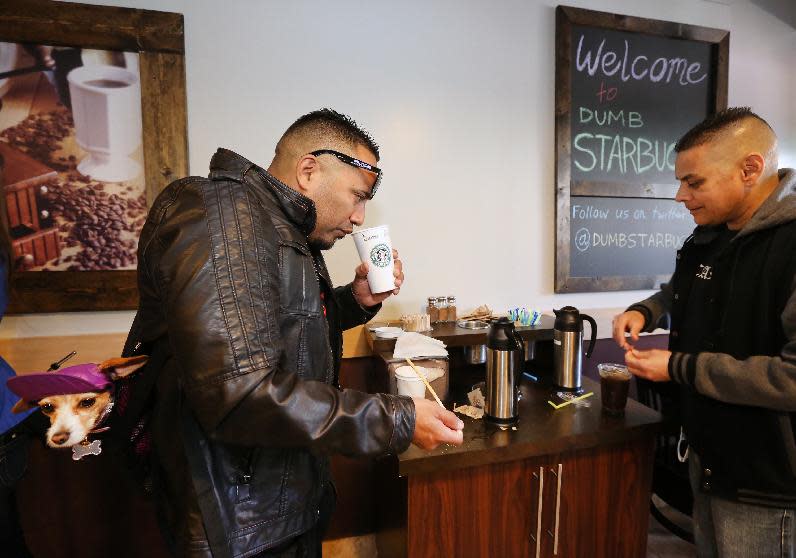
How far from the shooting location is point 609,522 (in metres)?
1.44

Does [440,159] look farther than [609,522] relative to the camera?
Yes

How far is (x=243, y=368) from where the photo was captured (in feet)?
2.34

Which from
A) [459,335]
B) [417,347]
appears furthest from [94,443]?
[459,335]

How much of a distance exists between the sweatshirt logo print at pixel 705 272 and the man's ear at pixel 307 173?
121cm

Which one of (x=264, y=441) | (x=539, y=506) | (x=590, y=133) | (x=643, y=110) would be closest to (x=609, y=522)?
(x=539, y=506)

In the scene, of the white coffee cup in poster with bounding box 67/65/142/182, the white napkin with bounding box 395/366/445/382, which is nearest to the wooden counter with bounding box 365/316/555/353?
the white napkin with bounding box 395/366/445/382

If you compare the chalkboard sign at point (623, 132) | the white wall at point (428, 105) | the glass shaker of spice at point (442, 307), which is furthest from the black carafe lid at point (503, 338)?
the chalkboard sign at point (623, 132)

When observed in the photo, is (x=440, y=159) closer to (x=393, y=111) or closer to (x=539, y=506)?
(x=393, y=111)

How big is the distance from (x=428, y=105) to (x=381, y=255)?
102cm

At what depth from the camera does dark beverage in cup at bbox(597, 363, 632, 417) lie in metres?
1.43

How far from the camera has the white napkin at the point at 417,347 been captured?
1.54 m

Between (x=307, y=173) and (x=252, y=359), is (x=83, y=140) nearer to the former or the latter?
(x=307, y=173)

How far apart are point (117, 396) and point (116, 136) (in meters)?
1.21

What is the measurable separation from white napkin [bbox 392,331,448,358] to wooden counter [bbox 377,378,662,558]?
0.89 feet
